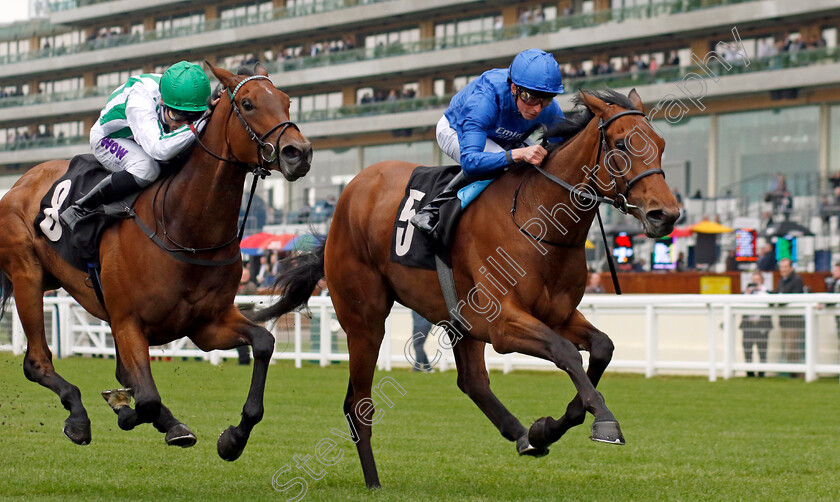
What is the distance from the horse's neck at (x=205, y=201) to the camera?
4891 millimetres

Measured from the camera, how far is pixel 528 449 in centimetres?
494

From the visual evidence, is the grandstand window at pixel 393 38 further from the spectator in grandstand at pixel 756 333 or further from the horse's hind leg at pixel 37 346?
the horse's hind leg at pixel 37 346

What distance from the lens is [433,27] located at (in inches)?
1451

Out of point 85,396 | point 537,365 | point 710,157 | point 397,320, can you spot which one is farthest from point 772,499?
point 710,157

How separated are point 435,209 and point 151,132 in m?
1.36

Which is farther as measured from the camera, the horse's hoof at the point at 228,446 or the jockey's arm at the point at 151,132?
the jockey's arm at the point at 151,132

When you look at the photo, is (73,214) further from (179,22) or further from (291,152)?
(179,22)

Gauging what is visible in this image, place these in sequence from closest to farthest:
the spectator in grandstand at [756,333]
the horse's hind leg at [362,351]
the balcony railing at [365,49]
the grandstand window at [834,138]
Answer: the horse's hind leg at [362,351]
the spectator in grandstand at [756,333]
the grandstand window at [834,138]
the balcony railing at [365,49]

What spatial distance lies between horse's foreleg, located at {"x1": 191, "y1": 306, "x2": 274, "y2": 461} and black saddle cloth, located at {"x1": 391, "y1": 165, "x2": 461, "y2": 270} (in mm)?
807

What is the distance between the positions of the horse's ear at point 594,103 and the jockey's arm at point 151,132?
70.2 inches

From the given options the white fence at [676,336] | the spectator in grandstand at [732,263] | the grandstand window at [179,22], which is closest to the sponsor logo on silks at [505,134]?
the white fence at [676,336]

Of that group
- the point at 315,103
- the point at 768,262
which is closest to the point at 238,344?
the point at 768,262

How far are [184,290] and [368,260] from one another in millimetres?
1114

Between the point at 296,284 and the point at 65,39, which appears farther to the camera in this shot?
the point at 65,39
